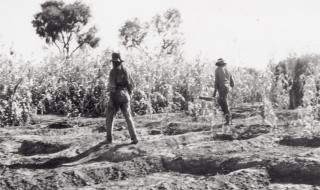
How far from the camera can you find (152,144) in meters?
6.22

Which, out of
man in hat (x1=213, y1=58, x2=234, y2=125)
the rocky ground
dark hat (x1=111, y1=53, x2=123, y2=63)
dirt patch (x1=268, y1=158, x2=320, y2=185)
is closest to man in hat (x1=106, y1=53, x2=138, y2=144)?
dark hat (x1=111, y1=53, x2=123, y2=63)

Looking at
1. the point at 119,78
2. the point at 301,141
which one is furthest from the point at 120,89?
the point at 301,141

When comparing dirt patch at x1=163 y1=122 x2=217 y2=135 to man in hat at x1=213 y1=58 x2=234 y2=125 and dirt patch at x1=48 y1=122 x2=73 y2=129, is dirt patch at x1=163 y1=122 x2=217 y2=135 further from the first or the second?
dirt patch at x1=48 y1=122 x2=73 y2=129

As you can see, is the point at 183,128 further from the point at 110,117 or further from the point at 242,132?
A: the point at 110,117

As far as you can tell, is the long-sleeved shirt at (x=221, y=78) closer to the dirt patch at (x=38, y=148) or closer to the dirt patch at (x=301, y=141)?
the dirt patch at (x=301, y=141)

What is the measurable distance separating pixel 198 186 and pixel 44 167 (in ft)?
7.61

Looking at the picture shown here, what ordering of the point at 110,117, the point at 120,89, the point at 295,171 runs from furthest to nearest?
the point at 110,117 → the point at 120,89 → the point at 295,171

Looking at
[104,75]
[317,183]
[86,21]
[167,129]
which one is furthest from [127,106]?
[86,21]

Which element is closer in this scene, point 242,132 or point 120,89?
point 120,89

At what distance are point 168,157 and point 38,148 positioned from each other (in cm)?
232

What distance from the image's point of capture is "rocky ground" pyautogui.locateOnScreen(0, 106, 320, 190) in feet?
15.0

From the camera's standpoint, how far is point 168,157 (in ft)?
17.8

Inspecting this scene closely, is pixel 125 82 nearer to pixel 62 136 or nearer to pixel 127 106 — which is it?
pixel 127 106

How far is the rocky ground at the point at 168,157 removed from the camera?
15.0 feet
